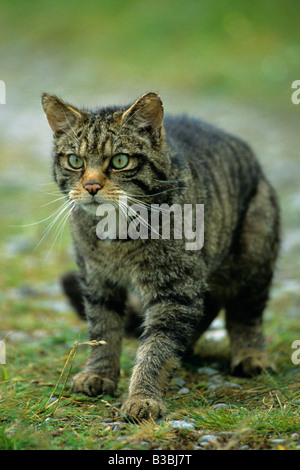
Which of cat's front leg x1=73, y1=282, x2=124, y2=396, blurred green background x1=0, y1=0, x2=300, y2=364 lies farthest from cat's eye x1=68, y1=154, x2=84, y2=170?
blurred green background x1=0, y1=0, x2=300, y2=364

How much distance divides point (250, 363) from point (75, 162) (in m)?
1.62

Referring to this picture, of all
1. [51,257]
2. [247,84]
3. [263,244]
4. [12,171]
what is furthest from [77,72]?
[263,244]


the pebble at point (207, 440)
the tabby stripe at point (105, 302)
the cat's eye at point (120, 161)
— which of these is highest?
the cat's eye at point (120, 161)

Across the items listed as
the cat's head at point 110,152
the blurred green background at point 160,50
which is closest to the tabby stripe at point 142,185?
the cat's head at point 110,152

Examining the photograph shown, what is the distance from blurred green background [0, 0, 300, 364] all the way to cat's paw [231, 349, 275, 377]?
1.24m

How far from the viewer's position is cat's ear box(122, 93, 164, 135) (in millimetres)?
3219

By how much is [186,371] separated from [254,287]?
0.67 m

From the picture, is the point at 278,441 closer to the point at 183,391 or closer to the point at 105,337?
the point at 183,391

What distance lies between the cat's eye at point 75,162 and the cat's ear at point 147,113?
11.8 inches

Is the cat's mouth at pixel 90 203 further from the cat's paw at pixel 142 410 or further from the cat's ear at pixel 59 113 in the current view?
the cat's paw at pixel 142 410

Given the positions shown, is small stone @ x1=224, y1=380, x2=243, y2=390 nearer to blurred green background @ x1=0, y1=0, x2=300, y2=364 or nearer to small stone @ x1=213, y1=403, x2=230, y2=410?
small stone @ x1=213, y1=403, x2=230, y2=410

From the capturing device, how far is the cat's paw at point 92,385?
3.39m

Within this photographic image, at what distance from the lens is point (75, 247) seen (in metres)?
3.70

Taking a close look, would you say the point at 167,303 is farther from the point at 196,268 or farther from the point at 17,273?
the point at 17,273
